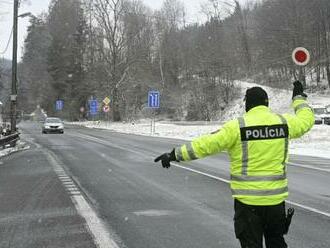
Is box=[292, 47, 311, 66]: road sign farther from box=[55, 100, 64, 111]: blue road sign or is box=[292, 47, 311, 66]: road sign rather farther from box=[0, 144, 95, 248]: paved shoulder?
box=[55, 100, 64, 111]: blue road sign

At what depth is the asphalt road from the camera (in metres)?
7.23

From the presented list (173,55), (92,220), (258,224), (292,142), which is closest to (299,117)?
(258,224)

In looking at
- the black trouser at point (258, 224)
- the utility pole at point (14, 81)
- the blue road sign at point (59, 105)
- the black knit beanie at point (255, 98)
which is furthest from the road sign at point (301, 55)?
the blue road sign at point (59, 105)

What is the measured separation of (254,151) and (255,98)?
45 centimetres

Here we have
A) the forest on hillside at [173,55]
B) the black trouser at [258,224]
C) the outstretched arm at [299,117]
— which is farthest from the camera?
the forest on hillside at [173,55]

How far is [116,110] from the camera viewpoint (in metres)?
68.2

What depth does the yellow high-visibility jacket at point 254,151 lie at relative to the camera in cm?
461

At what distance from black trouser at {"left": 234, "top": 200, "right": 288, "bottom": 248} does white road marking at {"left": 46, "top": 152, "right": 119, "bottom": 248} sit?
251 centimetres

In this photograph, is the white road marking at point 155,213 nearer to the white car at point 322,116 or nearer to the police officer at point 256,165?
the police officer at point 256,165

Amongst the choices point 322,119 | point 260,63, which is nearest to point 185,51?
point 260,63

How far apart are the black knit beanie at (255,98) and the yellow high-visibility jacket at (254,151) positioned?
0.19 feet

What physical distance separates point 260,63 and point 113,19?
866 inches

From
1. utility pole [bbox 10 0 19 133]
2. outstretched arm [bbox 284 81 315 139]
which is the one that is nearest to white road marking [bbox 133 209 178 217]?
outstretched arm [bbox 284 81 315 139]

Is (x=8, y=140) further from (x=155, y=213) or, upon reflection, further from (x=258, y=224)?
(x=258, y=224)
